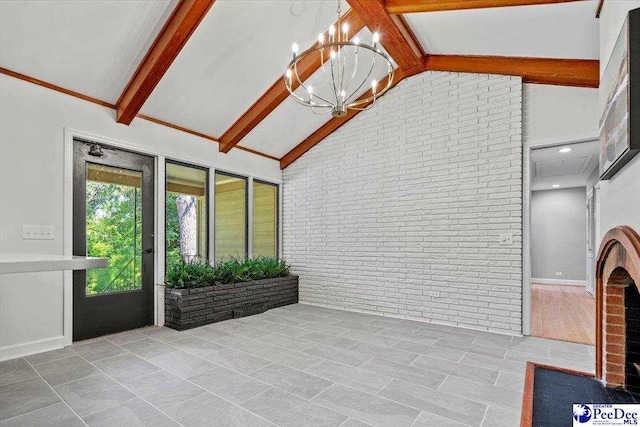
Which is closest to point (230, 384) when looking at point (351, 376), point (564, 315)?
point (351, 376)

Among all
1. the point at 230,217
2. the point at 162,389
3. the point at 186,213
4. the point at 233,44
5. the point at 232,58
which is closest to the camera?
the point at 162,389

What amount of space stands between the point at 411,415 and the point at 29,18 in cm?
415

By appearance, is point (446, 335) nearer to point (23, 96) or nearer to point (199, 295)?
point (199, 295)

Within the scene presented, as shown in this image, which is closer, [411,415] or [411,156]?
[411,415]

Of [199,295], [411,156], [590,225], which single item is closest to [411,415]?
[199,295]

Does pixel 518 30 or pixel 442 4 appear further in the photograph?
pixel 518 30

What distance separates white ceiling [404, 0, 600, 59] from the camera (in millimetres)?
2977

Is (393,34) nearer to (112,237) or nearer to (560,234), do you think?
(112,237)

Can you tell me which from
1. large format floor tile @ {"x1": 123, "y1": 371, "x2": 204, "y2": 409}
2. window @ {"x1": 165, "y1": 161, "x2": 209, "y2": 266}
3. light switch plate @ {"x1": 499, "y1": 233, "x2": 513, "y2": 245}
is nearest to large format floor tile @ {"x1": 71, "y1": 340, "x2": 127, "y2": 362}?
large format floor tile @ {"x1": 123, "y1": 371, "x2": 204, "y2": 409}

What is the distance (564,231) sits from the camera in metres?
8.48

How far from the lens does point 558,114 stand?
12.3 feet

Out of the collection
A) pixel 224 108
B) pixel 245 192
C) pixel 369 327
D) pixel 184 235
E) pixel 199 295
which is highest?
pixel 224 108

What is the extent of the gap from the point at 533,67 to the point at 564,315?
3432 mm

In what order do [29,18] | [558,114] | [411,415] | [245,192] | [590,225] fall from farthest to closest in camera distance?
[590,225]
[245,192]
[558,114]
[29,18]
[411,415]
